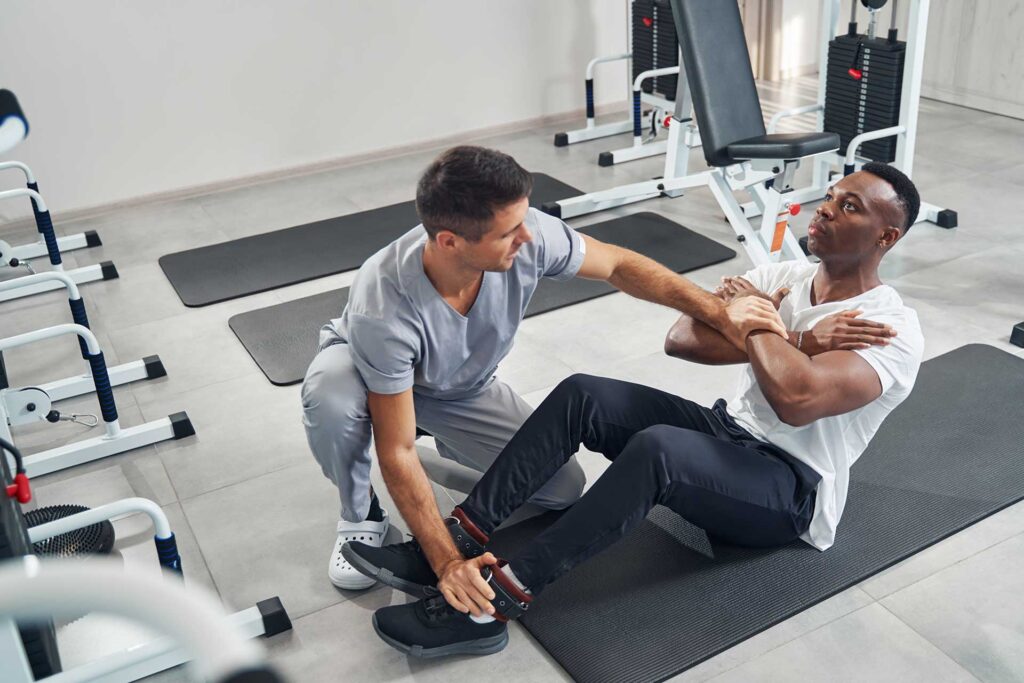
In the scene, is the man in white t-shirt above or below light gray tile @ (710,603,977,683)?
above

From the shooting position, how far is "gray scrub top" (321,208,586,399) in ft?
6.22

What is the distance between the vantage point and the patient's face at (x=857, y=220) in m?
1.96

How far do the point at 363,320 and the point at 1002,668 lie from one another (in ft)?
4.30

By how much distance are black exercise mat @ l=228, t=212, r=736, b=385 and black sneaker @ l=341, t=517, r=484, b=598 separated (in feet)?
3.85

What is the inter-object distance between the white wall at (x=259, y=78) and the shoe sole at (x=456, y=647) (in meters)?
3.39

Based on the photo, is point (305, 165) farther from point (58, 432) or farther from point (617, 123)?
point (58, 432)

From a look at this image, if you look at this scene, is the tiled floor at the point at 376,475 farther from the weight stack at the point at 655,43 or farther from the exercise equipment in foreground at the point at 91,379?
the weight stack at the point at 655,43

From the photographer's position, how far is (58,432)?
113 inches

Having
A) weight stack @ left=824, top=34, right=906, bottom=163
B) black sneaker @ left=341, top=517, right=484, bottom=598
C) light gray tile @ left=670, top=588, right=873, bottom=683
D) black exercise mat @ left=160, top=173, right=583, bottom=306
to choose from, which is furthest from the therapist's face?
weight stack @ left=824, top=34, right=906, bottom=163

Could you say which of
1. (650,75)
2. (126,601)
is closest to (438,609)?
(126,601)

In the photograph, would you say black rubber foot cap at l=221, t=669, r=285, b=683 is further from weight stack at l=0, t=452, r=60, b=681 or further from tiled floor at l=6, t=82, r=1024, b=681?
tiled floor at l=6, t=82, r=1024, b=681

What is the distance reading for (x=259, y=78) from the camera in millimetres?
4797

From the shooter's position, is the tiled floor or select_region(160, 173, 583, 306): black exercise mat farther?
select_region(160, 173, 583, 306): black exercise mat

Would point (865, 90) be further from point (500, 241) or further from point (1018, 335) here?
point (500, 241)
